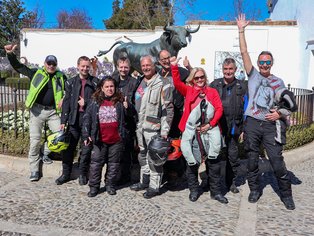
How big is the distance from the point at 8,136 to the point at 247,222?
4324mm

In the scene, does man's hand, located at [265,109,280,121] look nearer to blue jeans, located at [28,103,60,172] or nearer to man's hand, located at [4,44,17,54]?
blue jeans, located at [28,103,60,172]

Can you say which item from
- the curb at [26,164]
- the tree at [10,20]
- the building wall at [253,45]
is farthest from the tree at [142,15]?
the curb at [26,164]

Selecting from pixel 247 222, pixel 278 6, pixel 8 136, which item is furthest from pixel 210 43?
pixel 247 222

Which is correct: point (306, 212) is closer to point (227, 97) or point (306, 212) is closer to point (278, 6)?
point (227, 97)

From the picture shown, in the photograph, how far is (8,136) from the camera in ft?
19.4

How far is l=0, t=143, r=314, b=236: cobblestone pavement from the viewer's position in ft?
11.4

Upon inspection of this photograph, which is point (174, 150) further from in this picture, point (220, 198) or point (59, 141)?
point (59, 141)

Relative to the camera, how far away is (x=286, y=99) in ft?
12.6

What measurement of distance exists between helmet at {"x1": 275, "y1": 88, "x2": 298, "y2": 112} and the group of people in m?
0.04

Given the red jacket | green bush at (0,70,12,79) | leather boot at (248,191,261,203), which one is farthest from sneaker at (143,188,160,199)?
green bush at (0,70,12,79)

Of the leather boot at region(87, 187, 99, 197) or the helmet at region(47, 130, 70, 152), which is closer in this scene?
the leather boot at region(87, 187, 99, 197)

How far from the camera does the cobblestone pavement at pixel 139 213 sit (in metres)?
3.48

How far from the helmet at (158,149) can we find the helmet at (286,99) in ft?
4.59

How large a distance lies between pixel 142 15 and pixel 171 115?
28.9 metres
